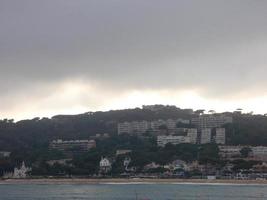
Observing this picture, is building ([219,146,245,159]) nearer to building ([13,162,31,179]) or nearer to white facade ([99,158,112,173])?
white facade ([99,158,112,173])

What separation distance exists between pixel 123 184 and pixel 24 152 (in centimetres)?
4214

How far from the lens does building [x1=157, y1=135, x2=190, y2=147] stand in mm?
175125

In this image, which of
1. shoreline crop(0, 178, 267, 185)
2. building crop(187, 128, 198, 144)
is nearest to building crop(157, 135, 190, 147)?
building crop(187, 128, 198, 144)

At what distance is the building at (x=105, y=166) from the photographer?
5785 inches

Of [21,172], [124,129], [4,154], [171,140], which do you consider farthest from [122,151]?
[124,129]

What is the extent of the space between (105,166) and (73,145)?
113 feet

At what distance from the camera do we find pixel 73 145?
597ft

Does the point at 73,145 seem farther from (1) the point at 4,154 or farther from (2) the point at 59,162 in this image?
(2) the point at 59,162

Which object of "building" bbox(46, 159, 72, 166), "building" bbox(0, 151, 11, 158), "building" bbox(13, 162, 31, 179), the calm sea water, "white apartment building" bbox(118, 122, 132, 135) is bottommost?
the calm sea water

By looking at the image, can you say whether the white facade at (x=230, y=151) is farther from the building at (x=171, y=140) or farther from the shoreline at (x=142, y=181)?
the shoreline at (x=142, y=181)

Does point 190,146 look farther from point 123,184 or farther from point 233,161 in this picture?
point 123,184

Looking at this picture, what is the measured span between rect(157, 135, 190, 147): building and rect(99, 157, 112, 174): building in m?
22.7

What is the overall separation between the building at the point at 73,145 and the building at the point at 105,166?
1953 centimetres

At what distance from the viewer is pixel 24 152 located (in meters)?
168
